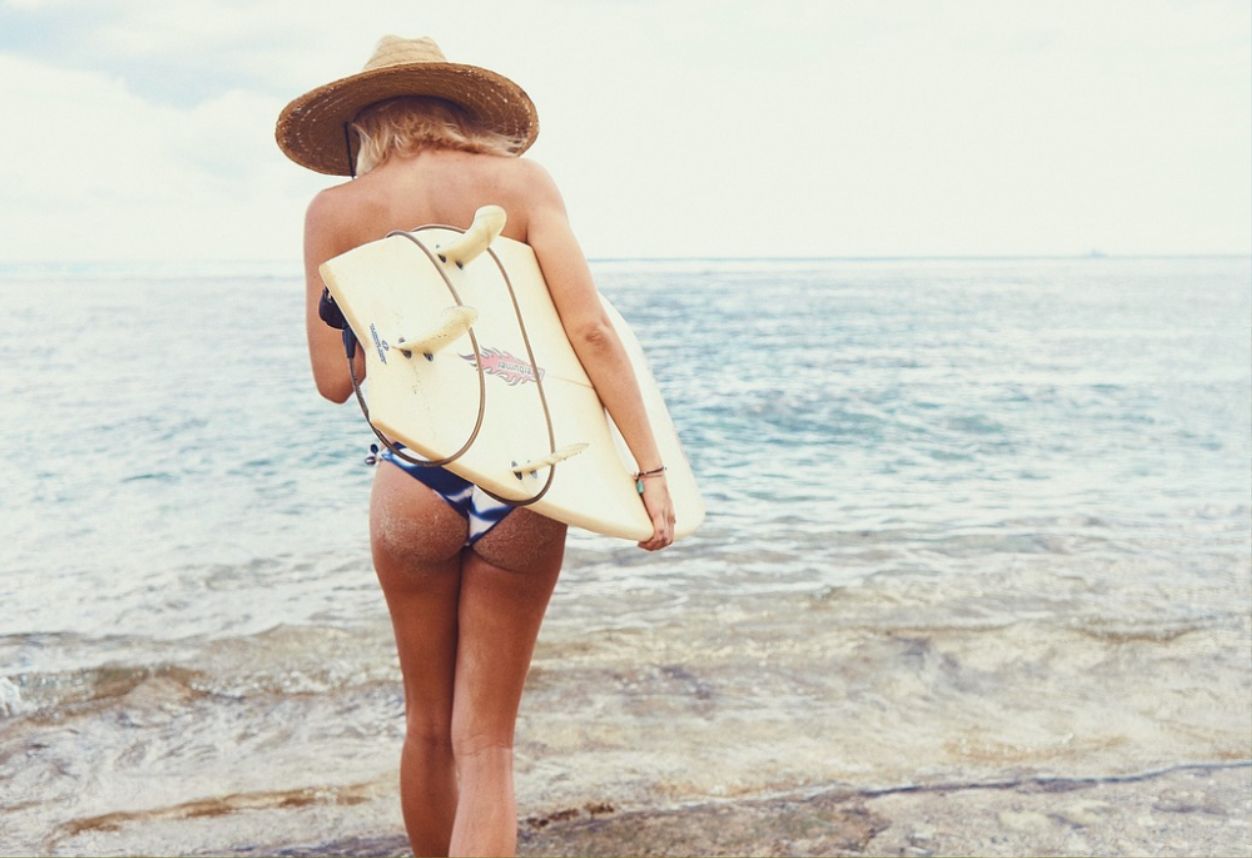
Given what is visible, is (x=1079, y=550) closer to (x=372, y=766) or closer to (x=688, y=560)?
(x=688, y=560)

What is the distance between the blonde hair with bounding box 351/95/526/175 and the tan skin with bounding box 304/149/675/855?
0.04 meters

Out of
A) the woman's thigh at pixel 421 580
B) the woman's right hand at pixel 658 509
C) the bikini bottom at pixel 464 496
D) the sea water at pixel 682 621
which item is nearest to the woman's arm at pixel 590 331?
the woman's right hand at pixel 658 509

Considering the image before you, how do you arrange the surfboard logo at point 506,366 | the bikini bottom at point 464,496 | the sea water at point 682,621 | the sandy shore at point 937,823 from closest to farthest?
the surfboard logo at point 506,366 → the bikini bottom at point 464,496 → the sandy shore at point 937,823 → the sea water at point 682,621

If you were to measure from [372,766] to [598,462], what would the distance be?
236cm

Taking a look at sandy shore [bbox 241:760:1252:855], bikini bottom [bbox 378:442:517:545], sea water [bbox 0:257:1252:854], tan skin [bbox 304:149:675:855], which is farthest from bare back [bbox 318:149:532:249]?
sea water [bbox 0:257:1252:854]

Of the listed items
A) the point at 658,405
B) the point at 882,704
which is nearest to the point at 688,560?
the point at 882,704

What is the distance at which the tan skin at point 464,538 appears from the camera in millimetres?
2031

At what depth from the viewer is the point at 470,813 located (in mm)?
2219

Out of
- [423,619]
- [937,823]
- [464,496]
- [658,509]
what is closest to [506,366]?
[464,496]

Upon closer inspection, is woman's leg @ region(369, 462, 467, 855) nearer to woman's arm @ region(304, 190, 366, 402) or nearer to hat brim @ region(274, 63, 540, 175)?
woman's arm @ region(304, 190, 366, 402)

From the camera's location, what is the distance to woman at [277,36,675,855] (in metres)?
2.04

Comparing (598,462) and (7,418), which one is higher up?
(598,462)

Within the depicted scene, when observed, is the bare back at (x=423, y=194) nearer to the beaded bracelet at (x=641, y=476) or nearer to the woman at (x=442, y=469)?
the woman at (x=442, y=469)

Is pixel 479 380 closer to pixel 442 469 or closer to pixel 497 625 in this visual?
pixel 442 469
